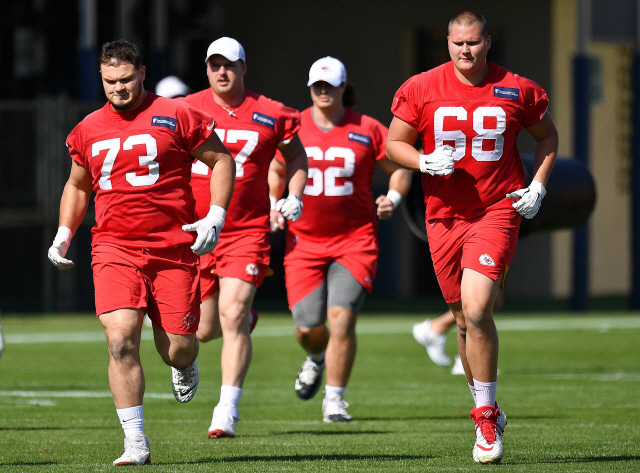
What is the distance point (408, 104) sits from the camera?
22.3 feet

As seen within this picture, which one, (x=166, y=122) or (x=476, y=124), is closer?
(x=166, y=122)

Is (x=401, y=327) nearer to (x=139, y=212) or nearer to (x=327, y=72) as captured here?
(x=327, y=72)

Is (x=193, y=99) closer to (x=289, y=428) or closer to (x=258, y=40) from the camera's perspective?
(x=289, y=428)

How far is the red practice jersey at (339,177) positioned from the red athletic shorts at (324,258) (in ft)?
0.21

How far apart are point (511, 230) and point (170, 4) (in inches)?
710

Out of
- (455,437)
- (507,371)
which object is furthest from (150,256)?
(507,371)

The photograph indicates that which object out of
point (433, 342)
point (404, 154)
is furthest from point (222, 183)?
point (433, 342)

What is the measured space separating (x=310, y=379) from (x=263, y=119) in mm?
2041

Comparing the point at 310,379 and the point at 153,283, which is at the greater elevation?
the point at 153,283

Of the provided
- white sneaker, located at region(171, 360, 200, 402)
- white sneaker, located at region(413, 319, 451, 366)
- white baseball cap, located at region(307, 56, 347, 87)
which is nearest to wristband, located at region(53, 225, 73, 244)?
white sneaker, located at region(171, 360, 200, 402)

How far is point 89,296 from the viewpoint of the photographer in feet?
66.1

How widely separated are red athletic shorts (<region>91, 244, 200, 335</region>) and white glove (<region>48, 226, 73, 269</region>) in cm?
16

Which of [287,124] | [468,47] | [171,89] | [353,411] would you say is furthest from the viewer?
[171,89]

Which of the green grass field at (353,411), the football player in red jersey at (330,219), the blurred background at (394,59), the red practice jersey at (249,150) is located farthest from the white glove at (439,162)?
the blurred background at (394,59)
